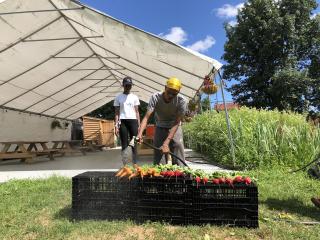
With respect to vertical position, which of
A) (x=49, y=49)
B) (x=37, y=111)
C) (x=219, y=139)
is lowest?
(x=219, y=139)

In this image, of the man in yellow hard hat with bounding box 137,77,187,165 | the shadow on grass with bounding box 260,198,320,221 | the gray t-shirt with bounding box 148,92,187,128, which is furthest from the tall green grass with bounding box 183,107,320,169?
the gray t-shirt with bounding box 148,92,187,128

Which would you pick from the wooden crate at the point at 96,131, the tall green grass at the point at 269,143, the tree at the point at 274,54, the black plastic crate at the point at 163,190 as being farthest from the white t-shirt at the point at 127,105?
the tree at the point at 274,54

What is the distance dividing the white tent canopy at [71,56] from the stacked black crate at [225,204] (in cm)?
482

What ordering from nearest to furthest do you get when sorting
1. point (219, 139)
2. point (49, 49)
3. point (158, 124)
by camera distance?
point (158, 124), point (219, 139), point (49, 49)

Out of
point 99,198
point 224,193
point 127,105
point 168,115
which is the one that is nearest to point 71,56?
point 127,105

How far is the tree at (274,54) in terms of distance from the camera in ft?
88.6

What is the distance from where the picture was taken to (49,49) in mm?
10586

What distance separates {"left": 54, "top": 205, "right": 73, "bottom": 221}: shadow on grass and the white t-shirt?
110 inches

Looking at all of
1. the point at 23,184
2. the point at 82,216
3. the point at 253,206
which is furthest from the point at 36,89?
the point at 253,206

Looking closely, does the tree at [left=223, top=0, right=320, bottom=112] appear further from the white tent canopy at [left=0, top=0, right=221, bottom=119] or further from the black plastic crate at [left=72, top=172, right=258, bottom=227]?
the black plastic crate at [left=72, top=172, right=258, bottom=227]

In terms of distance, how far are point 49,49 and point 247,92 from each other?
21531 mm

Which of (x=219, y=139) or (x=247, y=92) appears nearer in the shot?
(x=219, y=139)

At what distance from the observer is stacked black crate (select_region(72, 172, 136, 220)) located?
4.14m

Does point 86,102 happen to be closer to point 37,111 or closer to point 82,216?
point 37,111
